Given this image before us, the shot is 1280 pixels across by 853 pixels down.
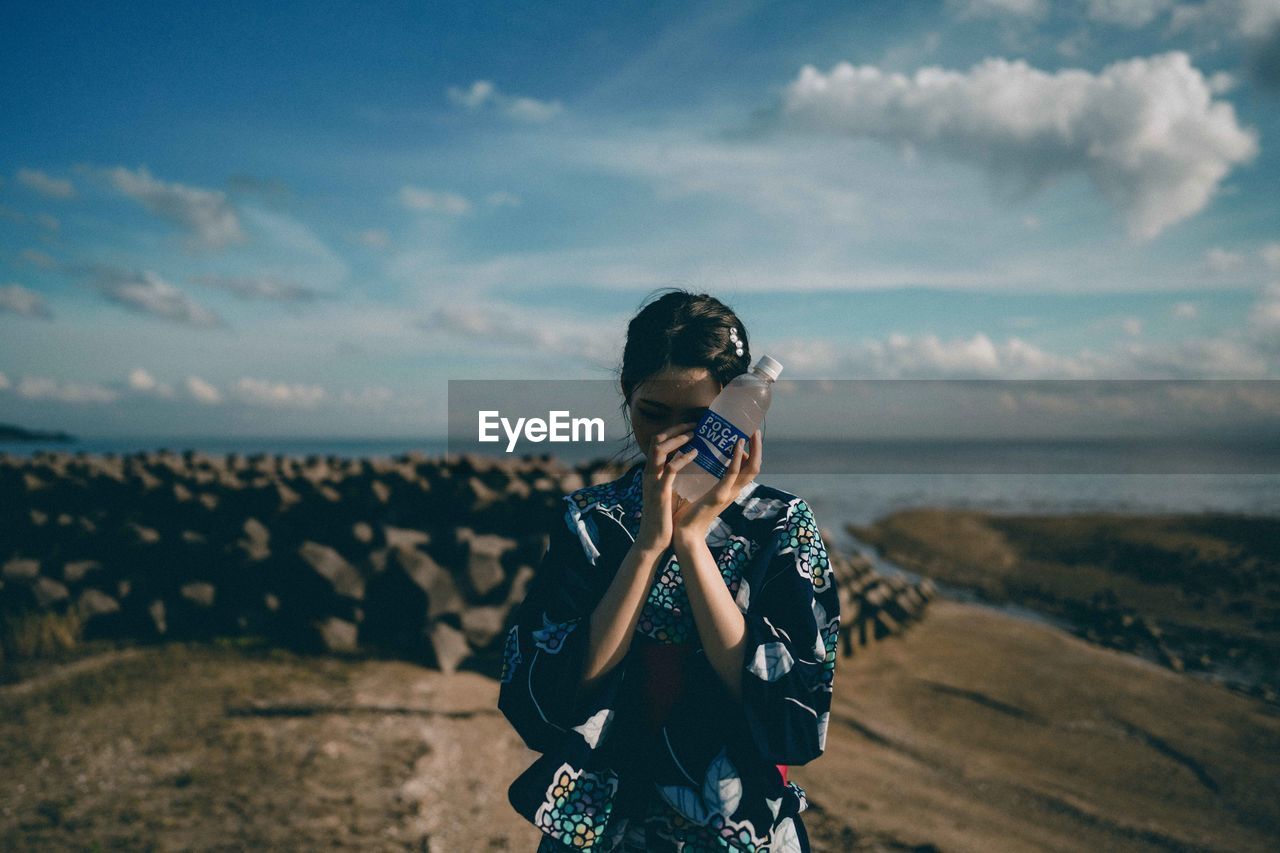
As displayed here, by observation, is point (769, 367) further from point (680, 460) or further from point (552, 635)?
point (552, 635)

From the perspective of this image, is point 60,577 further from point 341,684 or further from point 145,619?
point 341,684

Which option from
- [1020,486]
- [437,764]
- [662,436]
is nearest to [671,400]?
[662,436]

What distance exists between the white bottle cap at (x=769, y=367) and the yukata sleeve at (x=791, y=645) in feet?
1.25

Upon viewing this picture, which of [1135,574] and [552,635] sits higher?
[552,635]

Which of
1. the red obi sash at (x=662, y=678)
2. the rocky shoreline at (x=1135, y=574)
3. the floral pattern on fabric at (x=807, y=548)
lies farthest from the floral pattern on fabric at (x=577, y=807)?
the rocky shoreline at (x=1135, y=574)

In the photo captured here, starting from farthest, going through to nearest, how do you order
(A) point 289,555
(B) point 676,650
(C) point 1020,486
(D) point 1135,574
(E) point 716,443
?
1. (C) point 1020,486
2. (D) point 1135,574
3. (A) point 289,555
4. (B) point 676,650
5. (E) point 716,443

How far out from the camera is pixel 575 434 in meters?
3.56

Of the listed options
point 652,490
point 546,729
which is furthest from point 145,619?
point 652,490

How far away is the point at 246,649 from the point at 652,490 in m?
5.45

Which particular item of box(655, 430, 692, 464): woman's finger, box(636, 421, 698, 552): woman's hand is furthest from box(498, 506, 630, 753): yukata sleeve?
box(655, 430, 692, 464): woman's finger

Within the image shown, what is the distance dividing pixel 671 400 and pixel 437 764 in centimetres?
356

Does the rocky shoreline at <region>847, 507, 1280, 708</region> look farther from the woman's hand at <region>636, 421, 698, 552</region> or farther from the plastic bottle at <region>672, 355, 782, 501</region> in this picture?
the woman's hand at <region>636, 421, 698, 552</region>

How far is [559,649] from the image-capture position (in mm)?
1863

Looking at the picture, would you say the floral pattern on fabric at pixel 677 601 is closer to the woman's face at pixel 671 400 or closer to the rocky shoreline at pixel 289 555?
the woman's face at pixel 671 400
